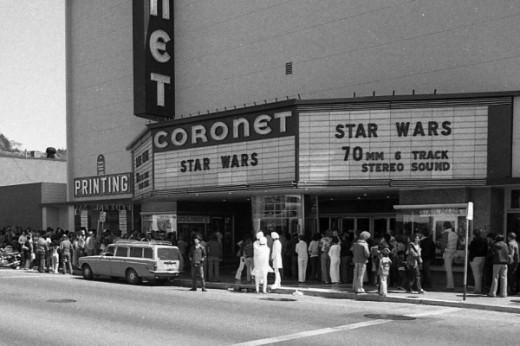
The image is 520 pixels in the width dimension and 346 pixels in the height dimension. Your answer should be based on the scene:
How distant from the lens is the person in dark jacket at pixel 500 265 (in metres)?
15.2

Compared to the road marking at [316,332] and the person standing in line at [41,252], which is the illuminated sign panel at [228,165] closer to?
the person standing in line at [41,252]

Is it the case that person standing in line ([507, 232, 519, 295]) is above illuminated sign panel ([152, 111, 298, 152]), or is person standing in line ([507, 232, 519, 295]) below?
below

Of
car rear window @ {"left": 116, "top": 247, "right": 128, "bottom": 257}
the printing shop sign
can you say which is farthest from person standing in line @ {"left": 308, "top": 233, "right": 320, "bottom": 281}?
car rear window @ {"left": 116, "top": 247, "right": 128, "bottom": 257}

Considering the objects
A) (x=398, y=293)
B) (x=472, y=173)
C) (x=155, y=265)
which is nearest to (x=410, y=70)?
(x=472, y=173)

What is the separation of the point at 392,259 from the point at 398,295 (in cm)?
176

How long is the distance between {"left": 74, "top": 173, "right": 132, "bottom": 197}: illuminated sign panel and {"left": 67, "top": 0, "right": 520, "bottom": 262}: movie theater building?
471 mm

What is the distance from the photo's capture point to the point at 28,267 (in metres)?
27.1

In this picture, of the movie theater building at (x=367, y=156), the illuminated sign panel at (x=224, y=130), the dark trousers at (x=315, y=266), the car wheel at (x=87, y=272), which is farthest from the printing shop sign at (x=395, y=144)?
the car wheel at (x=87, y=272)

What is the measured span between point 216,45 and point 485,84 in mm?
12947

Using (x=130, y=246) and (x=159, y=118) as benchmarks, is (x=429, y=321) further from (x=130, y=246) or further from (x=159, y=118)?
(x=159, y=118)

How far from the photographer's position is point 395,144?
18.0 m

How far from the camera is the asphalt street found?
32.0ft

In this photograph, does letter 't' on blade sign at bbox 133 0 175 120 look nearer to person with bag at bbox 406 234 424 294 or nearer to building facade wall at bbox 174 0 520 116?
building facade wall at bbox 174 0 520 116

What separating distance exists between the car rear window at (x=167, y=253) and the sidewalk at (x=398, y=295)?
42.0 inches
